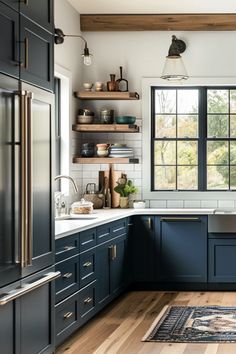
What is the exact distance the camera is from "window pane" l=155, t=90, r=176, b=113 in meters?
8.60

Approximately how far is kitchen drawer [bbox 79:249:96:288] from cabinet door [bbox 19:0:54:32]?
2070 millimetres

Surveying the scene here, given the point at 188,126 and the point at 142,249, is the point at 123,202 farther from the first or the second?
the point at 188,126

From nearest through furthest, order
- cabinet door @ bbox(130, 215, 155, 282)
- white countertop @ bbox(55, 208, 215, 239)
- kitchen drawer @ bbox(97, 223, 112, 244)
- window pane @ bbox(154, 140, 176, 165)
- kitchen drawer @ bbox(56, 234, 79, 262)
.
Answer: kitchen drawer @ bbox(56, 234, 79, 262) < white countertop @ bbox(55, 208, 215, 239) < kitchen drawer @ bbox(97, 223, 112, 244) < cabinet door @ bbox(130, 215, 155, 282) < window pane @ bbox(154, 140, 176, 165)

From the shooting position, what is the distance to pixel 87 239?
19.5 ft

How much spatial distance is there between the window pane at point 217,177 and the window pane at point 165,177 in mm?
427

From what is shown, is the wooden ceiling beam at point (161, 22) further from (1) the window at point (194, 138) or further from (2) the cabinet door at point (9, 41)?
(2) the cabinet door at point (9, 41)

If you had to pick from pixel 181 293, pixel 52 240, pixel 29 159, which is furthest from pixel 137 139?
pixel 29 159

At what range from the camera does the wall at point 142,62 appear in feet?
27.6

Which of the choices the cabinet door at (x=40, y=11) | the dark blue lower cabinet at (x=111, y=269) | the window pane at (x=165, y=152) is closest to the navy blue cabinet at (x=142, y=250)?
the dark blue lower cabinet at (x=111, y=269)

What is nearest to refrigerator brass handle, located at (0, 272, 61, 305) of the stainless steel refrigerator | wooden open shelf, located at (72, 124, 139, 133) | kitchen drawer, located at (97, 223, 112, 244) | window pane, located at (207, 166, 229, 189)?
the stainless steel refrigerator

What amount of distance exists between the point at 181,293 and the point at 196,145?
71.3 inches

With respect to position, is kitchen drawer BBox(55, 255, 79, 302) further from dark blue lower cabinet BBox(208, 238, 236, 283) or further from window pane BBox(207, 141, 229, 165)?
window pane BBox(207, 141, 229, 165)

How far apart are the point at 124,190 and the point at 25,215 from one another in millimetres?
4582

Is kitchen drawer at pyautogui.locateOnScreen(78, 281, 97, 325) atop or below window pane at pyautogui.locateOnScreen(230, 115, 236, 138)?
below
